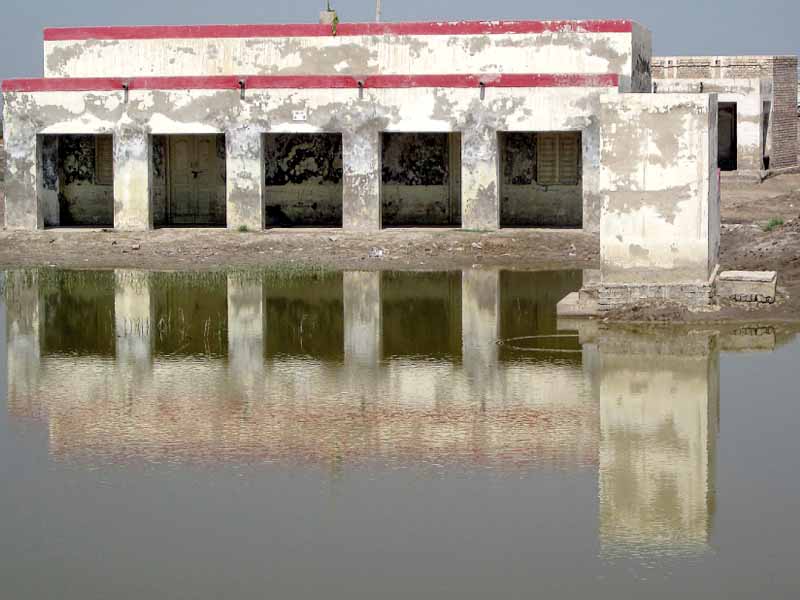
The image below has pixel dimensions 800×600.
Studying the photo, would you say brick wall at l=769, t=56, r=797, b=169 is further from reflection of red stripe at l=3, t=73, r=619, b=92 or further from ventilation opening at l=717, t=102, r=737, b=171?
reflection of red stripe at l=3, t=73, r=619, b=92

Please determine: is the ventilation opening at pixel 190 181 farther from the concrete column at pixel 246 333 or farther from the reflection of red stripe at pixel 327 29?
the concrete column at pixel 246 333

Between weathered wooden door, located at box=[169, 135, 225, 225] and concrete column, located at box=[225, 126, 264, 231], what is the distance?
231cm

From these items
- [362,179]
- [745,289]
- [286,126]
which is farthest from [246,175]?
[745,289]

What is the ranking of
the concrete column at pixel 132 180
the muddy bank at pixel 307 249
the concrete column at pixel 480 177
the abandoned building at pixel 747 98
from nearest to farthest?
the muddy bank at pixel 307 249 → the concrete column at pixel 480 177 → the concrete column at pixel 132 180 → the abandoned building at pixel 747 98

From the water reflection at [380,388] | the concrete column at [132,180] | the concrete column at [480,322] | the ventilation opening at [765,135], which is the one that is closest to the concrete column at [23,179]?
the concrete column at [132,180]

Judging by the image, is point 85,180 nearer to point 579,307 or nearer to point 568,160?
point 568,160

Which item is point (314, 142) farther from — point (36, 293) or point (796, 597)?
point (796, 597)

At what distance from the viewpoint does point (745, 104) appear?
1484 inches

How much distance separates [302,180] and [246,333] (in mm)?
12841

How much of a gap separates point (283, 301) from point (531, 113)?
8.61 metres

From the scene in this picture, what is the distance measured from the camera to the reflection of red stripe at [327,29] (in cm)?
2839

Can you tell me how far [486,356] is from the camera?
15742 mm

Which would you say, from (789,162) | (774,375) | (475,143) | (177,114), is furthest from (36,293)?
(789,162)

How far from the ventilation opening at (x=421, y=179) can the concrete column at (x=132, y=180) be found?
4.84 metres
